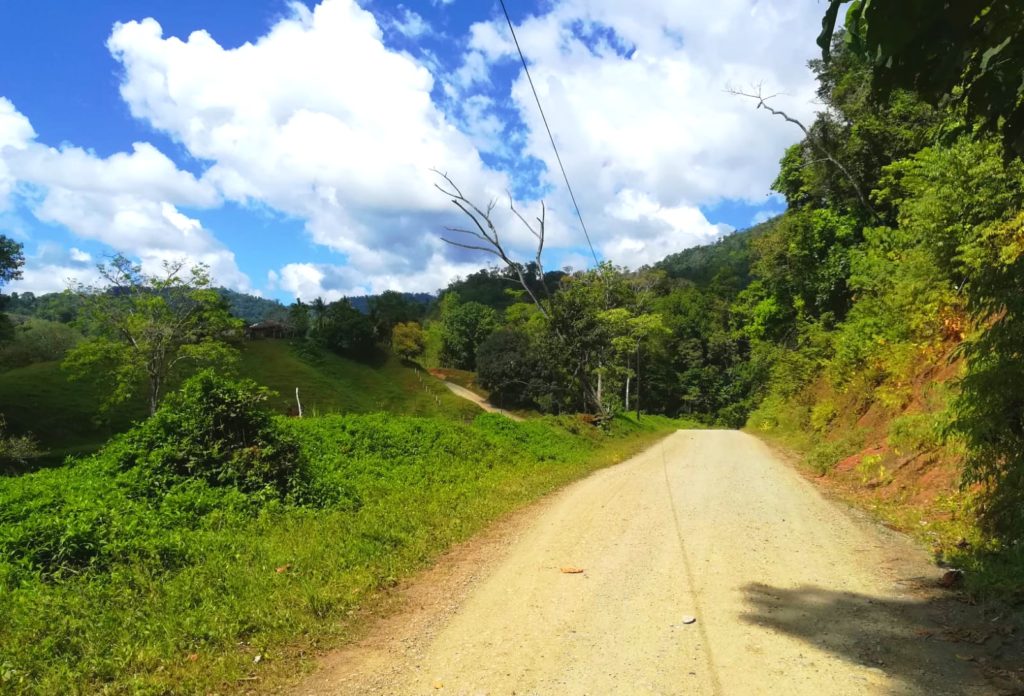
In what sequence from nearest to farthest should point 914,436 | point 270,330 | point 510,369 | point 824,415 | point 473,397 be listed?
1. point 914,436
2. point 824,415
3. point 510,369
4. point 473,397
5. point 270,330

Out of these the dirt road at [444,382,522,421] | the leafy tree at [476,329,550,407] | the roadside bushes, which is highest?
the leafy tree at [476,329,550,407]

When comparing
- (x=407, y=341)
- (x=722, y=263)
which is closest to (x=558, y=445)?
(x=407, y=341)

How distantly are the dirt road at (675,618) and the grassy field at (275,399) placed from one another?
79.8 feet

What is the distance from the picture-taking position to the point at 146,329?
3438cm

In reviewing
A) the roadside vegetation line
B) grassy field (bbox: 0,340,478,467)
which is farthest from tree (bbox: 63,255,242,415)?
the roadside vegetation line

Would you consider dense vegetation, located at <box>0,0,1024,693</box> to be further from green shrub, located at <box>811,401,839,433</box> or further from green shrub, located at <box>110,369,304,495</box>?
green shrub, located at <box>811,401,839,433</box>

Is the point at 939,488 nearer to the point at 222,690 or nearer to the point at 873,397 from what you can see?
the point at 873,397

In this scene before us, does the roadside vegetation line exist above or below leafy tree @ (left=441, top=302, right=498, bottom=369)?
below

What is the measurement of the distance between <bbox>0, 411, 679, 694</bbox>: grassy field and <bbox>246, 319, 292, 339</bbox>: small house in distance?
7464cm

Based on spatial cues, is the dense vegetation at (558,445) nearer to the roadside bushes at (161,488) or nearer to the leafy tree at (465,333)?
the roadside bushes at (161,488)

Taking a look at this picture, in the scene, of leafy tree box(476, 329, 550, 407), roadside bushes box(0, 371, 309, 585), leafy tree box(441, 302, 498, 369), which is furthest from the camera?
leafy tree box(441, 302, 498, 369)

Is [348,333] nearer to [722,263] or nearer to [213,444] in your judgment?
[213,444]

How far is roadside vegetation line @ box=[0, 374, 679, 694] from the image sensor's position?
179 inches

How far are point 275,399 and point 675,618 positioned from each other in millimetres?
56090
